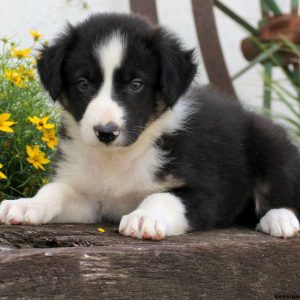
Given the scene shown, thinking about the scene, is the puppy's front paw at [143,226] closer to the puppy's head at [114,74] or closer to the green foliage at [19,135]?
the puppy's head at [114,74]

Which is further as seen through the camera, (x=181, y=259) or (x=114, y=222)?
(x=114, y=222)

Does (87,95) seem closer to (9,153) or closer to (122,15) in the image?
(122,15)

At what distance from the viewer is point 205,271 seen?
123 inches

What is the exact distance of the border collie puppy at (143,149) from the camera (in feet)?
11.7

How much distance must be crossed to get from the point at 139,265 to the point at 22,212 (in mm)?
893

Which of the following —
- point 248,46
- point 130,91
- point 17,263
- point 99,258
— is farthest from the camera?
point 248,46

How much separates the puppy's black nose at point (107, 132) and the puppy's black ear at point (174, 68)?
1.46 feet

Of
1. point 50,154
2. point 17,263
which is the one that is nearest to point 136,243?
point 17,263

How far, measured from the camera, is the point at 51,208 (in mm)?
3762

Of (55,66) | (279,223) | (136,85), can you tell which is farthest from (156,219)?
(55,66)

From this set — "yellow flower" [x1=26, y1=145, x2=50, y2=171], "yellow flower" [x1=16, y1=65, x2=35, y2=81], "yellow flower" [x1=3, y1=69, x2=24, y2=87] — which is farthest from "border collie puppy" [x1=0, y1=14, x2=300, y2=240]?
"yellow flower" [x1=16, y1=65, x2=35, y2=81]

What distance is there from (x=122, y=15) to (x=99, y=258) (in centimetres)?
155

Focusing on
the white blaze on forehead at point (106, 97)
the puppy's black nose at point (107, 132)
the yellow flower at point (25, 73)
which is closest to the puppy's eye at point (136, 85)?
the white blaze on forehead at point (106, 97)

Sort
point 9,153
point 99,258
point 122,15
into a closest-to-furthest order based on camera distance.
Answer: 1. point 99,258
2. point 122,15
3. point 9,153
